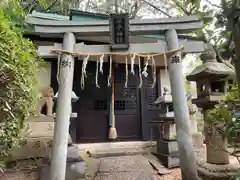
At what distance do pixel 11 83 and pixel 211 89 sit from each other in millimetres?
4113

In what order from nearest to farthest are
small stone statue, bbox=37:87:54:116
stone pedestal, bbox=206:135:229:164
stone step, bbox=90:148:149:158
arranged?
stone pedestal, bbox=206:135:229:164, small stone statue, bbox=37:87:54:116, stone step, bbox=90:148:149:158

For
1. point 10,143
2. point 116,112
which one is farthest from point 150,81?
point 10,143

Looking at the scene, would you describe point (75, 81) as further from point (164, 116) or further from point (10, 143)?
point (10, 143)

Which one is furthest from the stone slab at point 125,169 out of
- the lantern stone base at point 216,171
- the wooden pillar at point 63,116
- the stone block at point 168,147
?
the wooden pillar at point 63,116

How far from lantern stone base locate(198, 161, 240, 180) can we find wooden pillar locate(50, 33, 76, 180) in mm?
2761

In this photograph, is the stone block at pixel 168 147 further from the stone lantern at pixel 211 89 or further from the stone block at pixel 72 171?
the stone block at pixel 72 171

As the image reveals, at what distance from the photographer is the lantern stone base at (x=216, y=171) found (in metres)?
3.35

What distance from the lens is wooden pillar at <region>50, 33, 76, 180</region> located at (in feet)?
10.5

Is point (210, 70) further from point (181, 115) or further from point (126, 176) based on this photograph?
point (126, 176)

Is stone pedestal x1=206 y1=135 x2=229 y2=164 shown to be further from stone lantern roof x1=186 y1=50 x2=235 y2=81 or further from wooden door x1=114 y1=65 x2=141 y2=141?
wooden door x1=114 y1=65 x2=141 y2=141

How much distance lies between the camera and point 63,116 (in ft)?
11.3

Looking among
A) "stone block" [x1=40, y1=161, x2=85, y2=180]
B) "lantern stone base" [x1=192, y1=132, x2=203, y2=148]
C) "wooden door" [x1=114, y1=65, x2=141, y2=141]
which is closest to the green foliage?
"stone block" [x1=40, y1=161, x2=85, y2=180]

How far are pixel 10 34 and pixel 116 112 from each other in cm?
546

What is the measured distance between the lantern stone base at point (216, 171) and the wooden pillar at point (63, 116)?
276 cm
